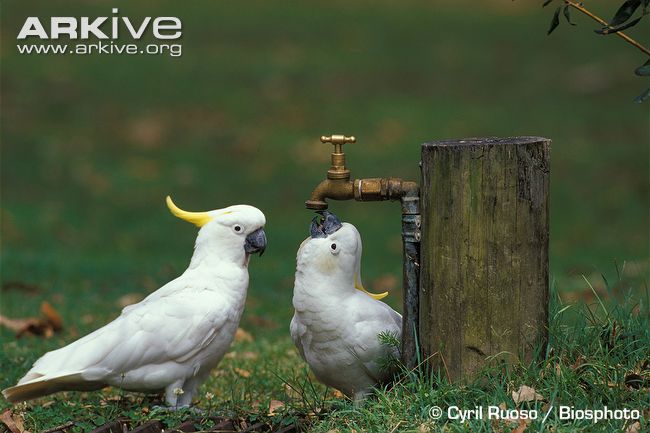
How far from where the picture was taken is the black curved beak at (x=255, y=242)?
440cm

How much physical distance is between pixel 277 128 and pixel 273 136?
299 millimetres

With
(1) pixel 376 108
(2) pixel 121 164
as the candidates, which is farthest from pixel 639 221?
(2) pixel 121 164

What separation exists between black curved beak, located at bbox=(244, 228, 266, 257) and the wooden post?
823 mm

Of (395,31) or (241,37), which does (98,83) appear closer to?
(241,37)

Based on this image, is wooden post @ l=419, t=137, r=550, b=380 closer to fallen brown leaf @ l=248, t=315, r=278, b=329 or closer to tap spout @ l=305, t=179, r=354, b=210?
tap spout @ l=305, t=179, r=354, b=210

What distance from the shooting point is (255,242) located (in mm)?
4398

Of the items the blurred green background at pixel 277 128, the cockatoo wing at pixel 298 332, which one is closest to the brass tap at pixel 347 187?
the cockatoo wing at pixel 298 332

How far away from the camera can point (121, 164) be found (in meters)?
12.4

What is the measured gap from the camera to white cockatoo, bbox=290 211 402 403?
4051mm

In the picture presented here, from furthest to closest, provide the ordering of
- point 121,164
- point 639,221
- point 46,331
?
point 121,164 → point 639,221 → point 46,331

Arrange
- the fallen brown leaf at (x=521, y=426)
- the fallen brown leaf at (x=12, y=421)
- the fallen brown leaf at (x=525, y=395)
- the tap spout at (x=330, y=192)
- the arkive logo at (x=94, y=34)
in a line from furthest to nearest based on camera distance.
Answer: the arkive logo at (x=94, y=34)
the tap spout at (x=330, y=192)
the fallen brown leaf at (x=12, y=421)
the fallen brown leaf at (x=525, y=395)
the fallen brown leaf at (x=521, y=426)

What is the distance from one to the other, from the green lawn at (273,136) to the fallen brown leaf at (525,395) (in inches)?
27.2

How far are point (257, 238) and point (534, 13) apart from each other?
15.1 metres

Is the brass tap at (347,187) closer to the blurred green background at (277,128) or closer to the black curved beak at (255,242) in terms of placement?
the black curved beak at (255,242)
